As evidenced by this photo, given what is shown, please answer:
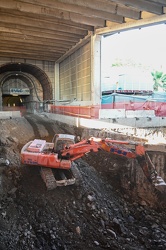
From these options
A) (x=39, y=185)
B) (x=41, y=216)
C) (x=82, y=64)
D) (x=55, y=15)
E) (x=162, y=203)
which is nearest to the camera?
(x=41, y=216)

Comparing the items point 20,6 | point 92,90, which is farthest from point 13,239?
point 92,90

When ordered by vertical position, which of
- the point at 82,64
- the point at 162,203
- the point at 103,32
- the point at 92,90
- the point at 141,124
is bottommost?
the point at 162,203

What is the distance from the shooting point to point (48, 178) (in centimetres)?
593

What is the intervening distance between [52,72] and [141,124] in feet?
50.3

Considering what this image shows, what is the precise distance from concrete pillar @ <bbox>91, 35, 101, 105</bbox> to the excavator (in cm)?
919

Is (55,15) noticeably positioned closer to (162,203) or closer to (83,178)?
(83,178)

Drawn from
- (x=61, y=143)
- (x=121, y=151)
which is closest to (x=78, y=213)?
(x=121, y=151)

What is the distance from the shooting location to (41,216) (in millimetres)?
5105

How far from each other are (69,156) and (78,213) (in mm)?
1616

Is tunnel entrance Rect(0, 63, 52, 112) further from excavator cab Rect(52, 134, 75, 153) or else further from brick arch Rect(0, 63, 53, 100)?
excavator cab Rect(52, 134, 75, 153)

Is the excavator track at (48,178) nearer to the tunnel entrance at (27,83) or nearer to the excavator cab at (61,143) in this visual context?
the excavator cab at (61,143)

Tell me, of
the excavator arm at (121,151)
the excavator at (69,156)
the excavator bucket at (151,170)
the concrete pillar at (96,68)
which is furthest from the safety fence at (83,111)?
the excavator bucket at (151,170)

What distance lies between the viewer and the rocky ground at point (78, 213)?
14.7 feet

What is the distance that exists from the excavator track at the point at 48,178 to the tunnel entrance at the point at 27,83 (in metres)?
18.8
